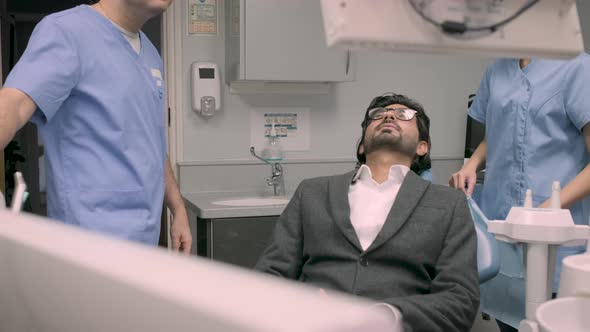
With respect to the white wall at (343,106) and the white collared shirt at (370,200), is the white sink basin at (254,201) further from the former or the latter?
the white collared shirt at (370,200)

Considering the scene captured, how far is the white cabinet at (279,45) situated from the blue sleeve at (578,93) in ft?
4.28

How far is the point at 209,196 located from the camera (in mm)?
3150

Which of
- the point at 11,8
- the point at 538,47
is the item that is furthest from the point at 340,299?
the point at 11,8

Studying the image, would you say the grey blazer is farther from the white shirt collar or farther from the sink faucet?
the sink faucet

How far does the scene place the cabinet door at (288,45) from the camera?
9.72ft

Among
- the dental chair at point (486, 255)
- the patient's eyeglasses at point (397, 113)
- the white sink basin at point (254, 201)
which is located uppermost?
the patient's eyeglasses at point (397, 113)

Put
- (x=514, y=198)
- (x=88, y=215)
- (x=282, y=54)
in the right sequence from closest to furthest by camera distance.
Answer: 1. (x=88, y=215)
2. (x=514, y=198)
3. (x=282, y=54)

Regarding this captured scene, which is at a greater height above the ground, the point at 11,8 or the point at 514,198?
the point at 11,8

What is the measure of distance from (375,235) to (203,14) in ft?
6.36

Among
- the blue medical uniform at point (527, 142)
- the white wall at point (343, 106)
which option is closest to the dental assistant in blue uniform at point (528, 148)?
the blue medical uniform at point (527, 142)

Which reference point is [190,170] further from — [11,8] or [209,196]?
[11,8]

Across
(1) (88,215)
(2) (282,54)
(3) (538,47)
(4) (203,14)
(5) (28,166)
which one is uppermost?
(4) (203,14)

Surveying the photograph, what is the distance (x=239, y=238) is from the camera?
8.96 ft

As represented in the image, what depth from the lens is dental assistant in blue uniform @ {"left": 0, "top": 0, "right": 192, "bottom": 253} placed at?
1.35 meters
